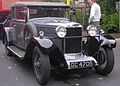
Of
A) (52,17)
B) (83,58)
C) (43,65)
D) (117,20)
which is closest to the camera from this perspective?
(43,65)

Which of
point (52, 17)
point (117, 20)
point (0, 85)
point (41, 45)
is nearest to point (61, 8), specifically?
point (52, 17)

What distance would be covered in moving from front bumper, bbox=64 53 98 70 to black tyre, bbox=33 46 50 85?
Result: 50cm

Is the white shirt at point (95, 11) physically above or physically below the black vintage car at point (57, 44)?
above

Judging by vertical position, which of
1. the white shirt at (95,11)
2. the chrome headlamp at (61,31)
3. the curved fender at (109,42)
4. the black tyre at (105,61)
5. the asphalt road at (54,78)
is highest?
the white shirt at (95,11)

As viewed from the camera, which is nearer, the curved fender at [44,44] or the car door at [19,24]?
the curved fender at [44,44]

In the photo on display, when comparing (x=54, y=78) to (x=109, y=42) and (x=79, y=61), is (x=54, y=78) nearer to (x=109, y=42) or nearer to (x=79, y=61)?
(x=79, y=61)

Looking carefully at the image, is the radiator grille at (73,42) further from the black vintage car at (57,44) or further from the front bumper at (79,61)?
the front bumper at (79,61)

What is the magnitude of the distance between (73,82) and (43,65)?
2.81ft

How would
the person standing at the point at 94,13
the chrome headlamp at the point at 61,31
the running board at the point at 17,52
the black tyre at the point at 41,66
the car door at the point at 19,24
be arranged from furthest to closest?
the person standing at the point at 94,13, the car door at the point at 19,24, the running board at the point at 17,52, the chrome headlamp at the point at 61,31, the black tyre at the point at 41,66

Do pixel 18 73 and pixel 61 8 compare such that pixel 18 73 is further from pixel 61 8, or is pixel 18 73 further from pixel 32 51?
pixel 61 8

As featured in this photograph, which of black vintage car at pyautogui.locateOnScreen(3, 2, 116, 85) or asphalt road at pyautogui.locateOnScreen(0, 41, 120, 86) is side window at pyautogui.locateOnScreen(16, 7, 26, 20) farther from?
asphalt road at pyautogui.locateOnScreen(0, 41, 120, 86)

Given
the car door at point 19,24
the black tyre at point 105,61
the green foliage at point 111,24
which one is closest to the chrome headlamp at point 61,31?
the black tyre at point 105,61

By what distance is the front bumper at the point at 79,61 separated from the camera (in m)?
7.28

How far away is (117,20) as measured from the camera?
1598cm
